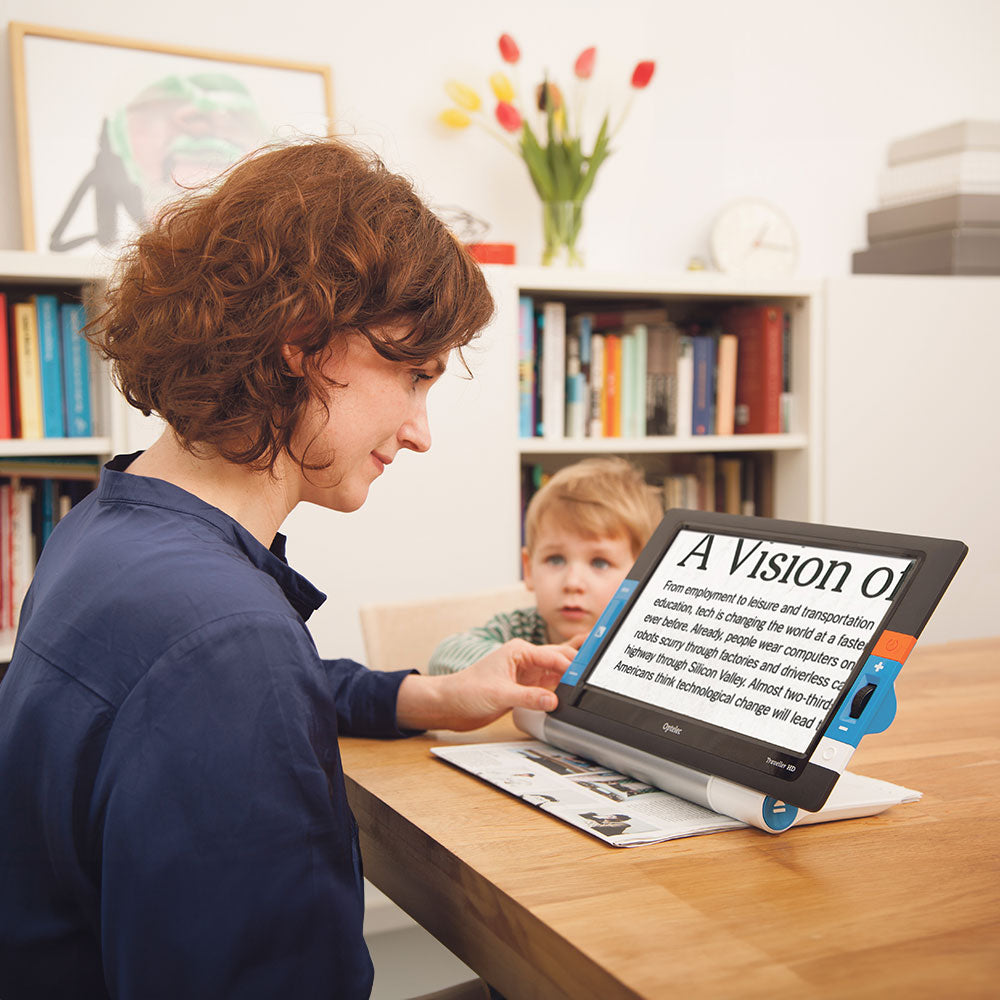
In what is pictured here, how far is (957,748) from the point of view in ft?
3.73

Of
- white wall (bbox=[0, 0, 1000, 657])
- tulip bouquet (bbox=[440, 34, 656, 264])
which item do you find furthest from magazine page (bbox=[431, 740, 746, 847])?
tulip bouquet (bbox=[440, 34, 656, 264])

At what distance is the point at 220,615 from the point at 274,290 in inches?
12.4

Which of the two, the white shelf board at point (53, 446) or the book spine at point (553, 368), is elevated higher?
the book spine at point (553, 368)

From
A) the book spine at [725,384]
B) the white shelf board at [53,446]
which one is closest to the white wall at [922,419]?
the book spine at [725,384]

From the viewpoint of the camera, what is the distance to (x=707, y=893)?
75 cm

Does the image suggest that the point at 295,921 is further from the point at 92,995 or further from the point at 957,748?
the point at 957,748

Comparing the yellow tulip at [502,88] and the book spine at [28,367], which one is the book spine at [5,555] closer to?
the book spine at [28,367]

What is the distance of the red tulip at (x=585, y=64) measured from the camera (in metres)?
2.71

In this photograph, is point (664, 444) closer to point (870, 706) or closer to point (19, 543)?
point (19, 543)

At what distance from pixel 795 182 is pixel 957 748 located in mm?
2398

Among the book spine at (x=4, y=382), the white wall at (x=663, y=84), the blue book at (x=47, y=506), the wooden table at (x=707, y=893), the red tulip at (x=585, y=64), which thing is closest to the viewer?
the wooden table at (x=707, y=893)

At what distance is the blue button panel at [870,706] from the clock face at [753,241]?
2.27m

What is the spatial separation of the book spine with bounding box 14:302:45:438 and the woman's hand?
139cm

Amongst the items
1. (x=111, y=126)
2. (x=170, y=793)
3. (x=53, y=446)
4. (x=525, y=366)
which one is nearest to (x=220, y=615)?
(x=170, y=793)
